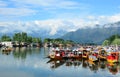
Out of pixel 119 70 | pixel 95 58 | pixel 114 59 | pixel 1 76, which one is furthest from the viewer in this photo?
pixel 95 58

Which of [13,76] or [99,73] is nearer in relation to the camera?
[13,76]

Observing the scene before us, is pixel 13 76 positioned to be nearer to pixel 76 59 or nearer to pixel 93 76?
pixel 93 76

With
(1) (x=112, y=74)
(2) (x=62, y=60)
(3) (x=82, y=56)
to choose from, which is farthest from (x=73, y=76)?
(3) (x=82, y=56)

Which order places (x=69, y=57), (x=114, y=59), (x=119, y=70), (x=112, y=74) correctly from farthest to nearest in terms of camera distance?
(x=69, y=57) → (x=114, y=59) → (x=119, y=70) → (x=112, y=74)

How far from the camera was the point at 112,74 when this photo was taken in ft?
177

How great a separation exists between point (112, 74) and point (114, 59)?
1629 centimetres

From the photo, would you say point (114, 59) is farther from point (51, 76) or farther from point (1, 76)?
point (1, 76)

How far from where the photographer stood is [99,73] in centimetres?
5553

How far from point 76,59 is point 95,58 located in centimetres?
995

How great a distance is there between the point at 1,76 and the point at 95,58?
30893 millimetres

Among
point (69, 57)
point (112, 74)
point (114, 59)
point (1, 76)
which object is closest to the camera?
point (1, 76)

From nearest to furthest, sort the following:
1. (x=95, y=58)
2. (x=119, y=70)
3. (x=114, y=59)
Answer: (x=119, y=70) → (x=114, y=59) → (x=95, y=58)

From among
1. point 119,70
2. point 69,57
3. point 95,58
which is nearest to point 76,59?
point 69,57

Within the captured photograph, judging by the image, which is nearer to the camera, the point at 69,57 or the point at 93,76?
the point at 93,76
